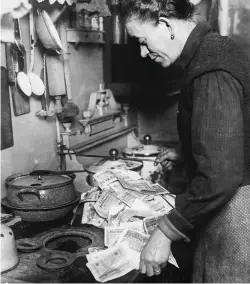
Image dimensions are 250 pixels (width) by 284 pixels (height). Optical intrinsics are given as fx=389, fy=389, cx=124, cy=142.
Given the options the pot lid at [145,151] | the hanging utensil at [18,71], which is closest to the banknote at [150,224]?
the hanging utensil at [18,71]

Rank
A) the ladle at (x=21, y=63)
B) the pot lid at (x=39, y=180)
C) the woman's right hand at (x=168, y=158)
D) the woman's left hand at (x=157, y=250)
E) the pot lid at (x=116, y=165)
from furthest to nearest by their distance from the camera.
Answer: the pot lid at (x=116, y=165), the woman's right hand at (x=168, y=158), the ladle at (x=21, y=63), the pot lid at (x=39, y=180), the woman's left hand at (x=157, y=250)

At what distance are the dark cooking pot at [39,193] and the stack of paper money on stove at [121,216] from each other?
8.0 inches

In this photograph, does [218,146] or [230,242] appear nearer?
[218,146]

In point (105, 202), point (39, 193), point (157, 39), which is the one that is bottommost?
point (105, 202)

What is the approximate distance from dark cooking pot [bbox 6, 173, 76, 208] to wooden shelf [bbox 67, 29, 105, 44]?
143 cm

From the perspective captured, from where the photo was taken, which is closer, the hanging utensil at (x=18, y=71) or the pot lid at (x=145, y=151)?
the hanging utensil at (x=18, y=71)

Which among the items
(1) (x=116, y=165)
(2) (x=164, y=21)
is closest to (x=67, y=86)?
(1) (x=116, y=165)

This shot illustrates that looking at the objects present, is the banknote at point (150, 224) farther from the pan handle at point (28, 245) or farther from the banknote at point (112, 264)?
the pan handle at point (28, 245)

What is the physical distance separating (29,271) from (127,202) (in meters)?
0.73

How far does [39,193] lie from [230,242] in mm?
1047

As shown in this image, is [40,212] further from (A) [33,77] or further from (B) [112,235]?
(A) [33,77]

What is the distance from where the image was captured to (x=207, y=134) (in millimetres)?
1486

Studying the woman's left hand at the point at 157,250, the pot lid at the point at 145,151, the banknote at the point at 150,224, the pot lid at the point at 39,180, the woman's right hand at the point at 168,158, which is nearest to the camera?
the woman's left hand at the point at 157,250

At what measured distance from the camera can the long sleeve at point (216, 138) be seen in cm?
147
